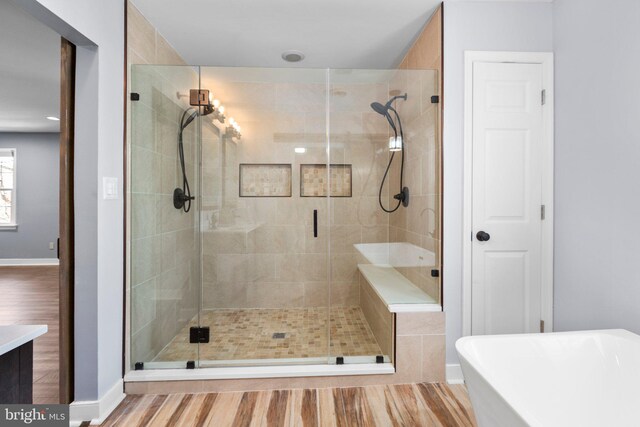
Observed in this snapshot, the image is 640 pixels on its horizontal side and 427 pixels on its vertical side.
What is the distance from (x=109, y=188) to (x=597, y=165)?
2.75 m

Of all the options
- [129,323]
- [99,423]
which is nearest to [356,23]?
[129,323]

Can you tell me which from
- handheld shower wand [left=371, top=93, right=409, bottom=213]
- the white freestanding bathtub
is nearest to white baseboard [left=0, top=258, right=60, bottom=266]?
handheld shower wand [left=371, top=93, right=409, bottom=213]

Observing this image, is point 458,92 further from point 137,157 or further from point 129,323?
point 129,323

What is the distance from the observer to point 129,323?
214 centimetres

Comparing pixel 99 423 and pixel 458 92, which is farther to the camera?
pixel 458 92

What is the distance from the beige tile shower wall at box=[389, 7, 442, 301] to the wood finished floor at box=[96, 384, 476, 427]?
637 millimetres

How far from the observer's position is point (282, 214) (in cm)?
248

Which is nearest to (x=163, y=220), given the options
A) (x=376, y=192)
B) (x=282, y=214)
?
(x=282, y=214)

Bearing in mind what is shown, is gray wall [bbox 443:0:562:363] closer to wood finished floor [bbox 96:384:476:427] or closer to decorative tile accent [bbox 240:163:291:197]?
wood finished floor [bbox 96:384:476:427]

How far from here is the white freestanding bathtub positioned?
1353 millimetres

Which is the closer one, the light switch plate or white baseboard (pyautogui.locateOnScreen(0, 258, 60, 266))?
the light switch plate

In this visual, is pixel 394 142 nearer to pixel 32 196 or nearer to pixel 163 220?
pixel 163 220

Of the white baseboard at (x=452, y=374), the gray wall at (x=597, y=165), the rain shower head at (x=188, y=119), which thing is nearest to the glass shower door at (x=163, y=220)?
the rain shower head at (x=188, y=119)

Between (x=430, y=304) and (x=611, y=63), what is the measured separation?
1.68 meters
